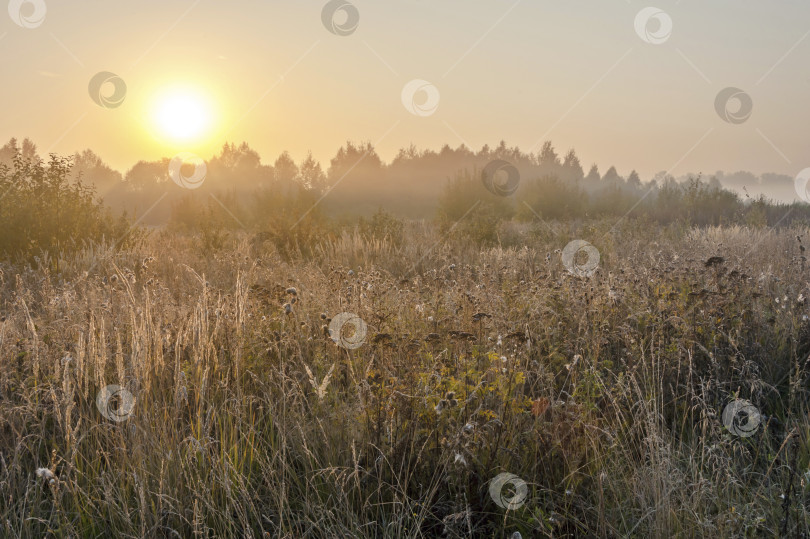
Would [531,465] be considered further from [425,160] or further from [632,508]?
[425,160]

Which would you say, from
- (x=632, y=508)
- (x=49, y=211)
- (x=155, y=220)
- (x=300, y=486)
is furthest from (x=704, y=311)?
(x=155, y=220)
